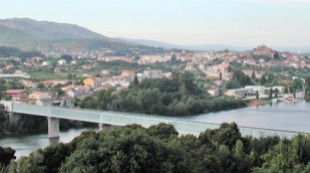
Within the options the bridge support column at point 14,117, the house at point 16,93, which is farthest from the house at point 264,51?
the bridge support column at point 14,117

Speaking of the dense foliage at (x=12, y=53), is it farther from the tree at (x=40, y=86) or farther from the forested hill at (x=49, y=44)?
the tree at (x=40, y=86)

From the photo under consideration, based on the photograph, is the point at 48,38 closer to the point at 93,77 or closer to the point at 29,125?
the point at 93,77

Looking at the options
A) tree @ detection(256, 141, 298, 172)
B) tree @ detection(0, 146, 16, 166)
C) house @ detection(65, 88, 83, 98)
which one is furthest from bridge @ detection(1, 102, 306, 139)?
tree @ detection(0, 146, 16, 166)

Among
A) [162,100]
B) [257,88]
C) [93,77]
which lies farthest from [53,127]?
[257,88]

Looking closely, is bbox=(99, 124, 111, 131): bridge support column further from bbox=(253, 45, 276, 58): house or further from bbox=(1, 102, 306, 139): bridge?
bbox=(253, 45, 276, 58): house

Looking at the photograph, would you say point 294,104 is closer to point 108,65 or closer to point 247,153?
point 247,153

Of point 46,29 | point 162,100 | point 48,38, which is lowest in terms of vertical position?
point 162,100
